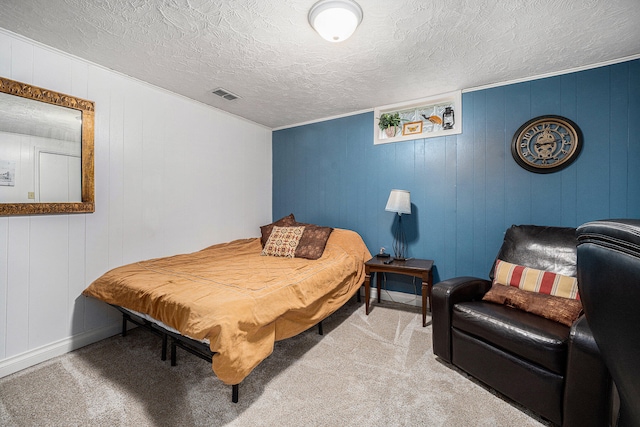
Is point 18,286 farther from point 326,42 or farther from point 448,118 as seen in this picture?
point 448,118

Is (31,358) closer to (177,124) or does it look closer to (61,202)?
(61,202)

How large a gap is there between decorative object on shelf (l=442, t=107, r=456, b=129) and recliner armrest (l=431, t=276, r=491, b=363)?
68.9 inches

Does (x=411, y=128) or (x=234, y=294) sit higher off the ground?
(x=411, y=128)

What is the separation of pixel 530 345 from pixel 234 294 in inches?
67.4

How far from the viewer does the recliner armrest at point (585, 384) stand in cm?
121

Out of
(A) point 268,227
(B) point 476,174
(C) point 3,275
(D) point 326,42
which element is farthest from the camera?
(A) point 268,227

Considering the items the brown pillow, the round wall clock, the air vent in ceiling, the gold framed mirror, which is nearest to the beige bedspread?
the gold framed mirror

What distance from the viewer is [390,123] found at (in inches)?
127

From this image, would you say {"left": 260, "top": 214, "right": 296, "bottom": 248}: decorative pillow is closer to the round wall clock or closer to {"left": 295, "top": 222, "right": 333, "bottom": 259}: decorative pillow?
{"left": 295, "top": 222, "right": 333, "bottom": 259}: decorative pillow

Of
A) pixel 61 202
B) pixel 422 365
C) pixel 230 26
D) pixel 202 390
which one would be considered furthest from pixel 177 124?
pixel 422 365

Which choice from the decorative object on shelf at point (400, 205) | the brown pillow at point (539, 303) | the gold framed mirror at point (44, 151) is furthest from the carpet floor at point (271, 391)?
the gold framed mirror at point (44, 151)

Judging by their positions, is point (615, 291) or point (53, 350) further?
point (53, 350)

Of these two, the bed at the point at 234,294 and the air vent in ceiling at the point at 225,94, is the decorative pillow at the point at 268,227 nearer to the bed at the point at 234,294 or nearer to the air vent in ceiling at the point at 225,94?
the bed at the point at 234,294

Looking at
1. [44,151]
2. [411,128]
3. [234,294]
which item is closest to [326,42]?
[411,128]
